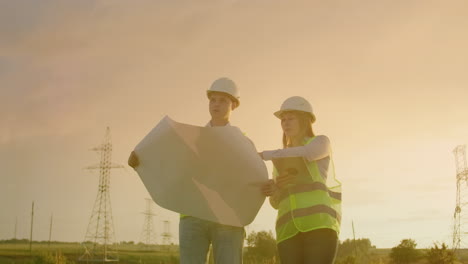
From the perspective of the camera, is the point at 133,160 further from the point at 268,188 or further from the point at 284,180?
the point at 284,180

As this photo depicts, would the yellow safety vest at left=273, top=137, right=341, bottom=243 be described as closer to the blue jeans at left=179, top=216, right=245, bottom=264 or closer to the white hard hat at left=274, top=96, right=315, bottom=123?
the white hard hat at left=274, top=96, right=315, bottom=123

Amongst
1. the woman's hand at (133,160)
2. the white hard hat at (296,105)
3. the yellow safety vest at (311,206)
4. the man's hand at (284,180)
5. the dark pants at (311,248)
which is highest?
the white hard hat at (296,105)

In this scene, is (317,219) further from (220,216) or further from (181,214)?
(181,214)

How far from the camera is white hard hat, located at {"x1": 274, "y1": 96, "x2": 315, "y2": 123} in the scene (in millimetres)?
4957

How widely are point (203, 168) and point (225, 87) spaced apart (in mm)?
868

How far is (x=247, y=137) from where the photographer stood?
4.89m

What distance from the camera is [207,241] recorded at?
4.71 metres

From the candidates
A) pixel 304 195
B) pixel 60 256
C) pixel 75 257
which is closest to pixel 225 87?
pixel 304 195

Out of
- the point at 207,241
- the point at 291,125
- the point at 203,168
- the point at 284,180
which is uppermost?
the point at 291,125

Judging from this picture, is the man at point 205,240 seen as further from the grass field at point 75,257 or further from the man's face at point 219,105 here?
the grass field at point 75,257

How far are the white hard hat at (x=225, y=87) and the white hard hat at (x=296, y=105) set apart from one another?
50 cm

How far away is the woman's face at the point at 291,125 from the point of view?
16.4ft

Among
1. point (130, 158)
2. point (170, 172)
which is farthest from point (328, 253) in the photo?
point (130, 158)

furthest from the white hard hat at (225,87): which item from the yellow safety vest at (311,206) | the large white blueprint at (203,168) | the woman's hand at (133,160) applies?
the woman's hand at (133,160)
